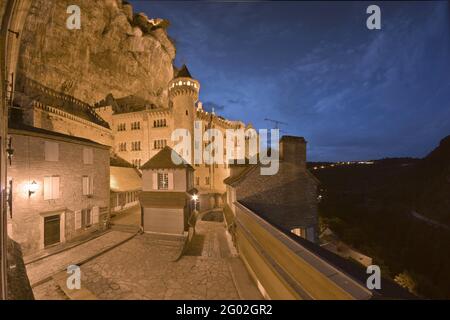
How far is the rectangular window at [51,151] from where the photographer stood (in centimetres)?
1341

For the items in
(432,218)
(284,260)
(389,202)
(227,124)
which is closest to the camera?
(284,260)

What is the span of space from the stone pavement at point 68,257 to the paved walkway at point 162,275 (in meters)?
0.84

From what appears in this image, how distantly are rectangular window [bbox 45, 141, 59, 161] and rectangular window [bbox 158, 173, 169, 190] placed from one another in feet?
24.9

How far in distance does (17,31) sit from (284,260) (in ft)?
41.8

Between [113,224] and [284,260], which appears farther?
[113,224]

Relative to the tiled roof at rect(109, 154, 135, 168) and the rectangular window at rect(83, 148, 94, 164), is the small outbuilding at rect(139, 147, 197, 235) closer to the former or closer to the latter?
the rectangular window at rect(83, 148, 94, 164)

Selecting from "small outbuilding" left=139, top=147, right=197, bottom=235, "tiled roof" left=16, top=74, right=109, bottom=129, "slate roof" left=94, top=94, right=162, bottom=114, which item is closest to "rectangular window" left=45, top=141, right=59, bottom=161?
"small outbuilding" left=139, top=147, right=197, bottom=235

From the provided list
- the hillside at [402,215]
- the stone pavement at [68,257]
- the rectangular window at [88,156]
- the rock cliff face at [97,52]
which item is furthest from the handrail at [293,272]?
the rock cliff face at [97,52]

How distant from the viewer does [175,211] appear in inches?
605

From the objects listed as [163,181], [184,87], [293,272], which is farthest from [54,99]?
[293,272]

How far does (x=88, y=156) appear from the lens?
1641 cm
